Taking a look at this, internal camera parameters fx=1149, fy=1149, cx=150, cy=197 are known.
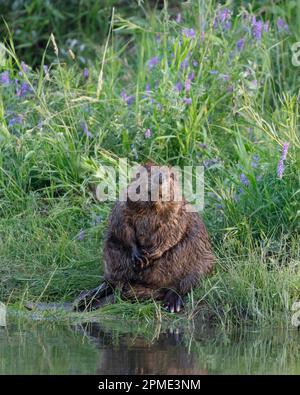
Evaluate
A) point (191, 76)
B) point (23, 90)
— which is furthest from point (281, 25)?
point (23, 90)

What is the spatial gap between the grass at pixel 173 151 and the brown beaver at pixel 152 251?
119mm

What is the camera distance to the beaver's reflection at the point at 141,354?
495 centimetres

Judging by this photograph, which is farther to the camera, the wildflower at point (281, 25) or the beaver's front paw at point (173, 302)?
the wildflower at point (281, 25)

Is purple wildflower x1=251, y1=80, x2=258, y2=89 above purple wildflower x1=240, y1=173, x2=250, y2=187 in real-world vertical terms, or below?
above

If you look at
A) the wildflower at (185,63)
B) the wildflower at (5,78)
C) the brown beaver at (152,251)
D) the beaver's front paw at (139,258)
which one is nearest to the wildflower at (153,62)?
the wildflower at (185,63)

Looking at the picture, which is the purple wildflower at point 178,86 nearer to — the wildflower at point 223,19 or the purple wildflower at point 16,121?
the wildflower at point 223,19

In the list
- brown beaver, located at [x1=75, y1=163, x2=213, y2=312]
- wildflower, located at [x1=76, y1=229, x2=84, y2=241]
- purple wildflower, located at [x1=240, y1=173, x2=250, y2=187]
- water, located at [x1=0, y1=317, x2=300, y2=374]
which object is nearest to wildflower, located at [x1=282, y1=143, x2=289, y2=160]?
purple wildflower, located at [x1=240, y1=173, x2=250, y2=187]

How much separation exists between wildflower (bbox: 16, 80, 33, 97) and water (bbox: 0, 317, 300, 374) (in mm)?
2038

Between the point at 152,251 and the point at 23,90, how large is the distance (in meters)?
1.86

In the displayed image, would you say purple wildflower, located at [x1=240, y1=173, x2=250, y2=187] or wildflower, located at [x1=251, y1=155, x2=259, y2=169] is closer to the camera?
purple wildflower, located at [x1=240, y1=173, x2=250, y2=187]

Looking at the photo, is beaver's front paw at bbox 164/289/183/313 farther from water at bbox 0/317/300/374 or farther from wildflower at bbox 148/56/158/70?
wildflower at bbox 148/56/158/70

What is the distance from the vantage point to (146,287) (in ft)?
19.9

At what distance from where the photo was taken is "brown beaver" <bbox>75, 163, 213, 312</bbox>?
6016mm
